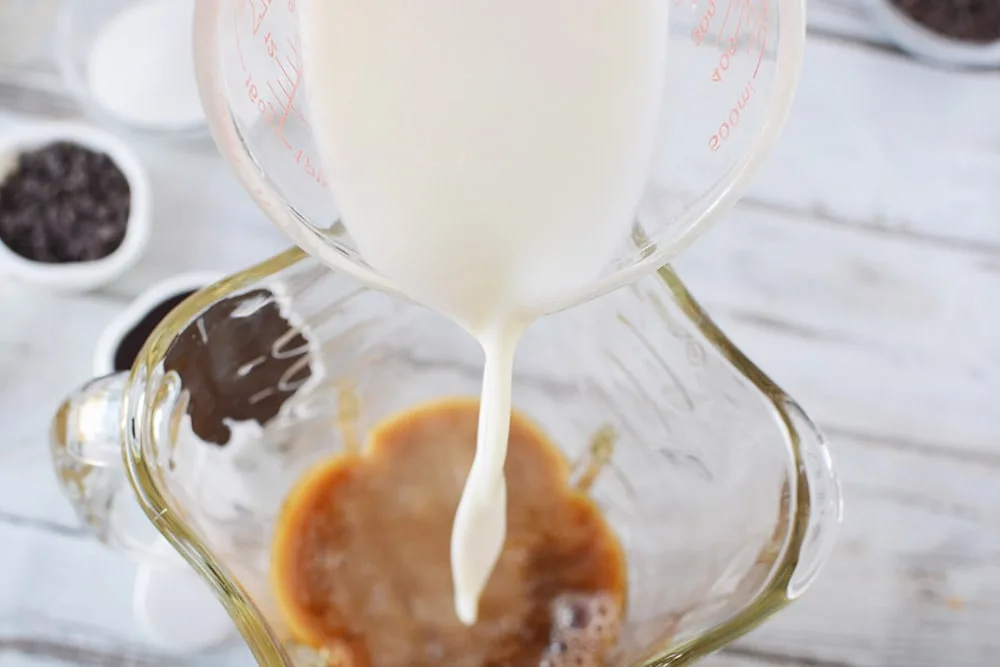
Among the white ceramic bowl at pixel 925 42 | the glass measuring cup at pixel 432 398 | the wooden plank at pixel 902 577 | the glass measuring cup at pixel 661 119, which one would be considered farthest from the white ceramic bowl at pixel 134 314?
the white ceramic bowl at pixel 925 42

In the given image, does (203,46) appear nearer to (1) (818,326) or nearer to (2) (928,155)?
(1) (818,326)

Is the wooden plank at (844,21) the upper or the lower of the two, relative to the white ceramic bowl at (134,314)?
upper

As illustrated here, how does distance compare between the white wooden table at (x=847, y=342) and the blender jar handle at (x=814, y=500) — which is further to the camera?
the white wooden table at (x=847, y=342)

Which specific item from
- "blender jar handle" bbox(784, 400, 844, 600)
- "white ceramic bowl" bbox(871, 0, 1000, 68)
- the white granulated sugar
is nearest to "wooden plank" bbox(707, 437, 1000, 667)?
"blender jar handle" bbox(784, 400, 844, 600)

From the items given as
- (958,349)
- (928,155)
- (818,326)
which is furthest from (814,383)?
(928,155)

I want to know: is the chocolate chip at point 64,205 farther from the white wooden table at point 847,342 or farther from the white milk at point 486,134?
the white milk at point 486,134

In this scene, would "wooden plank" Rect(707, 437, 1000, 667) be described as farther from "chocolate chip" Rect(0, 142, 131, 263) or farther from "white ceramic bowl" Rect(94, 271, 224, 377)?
"chocolate chip" Rect(0, 142, 131, 263)

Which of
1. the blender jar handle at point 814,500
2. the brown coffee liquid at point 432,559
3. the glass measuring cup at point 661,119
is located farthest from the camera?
the brown coffee liquid at point 432,559
